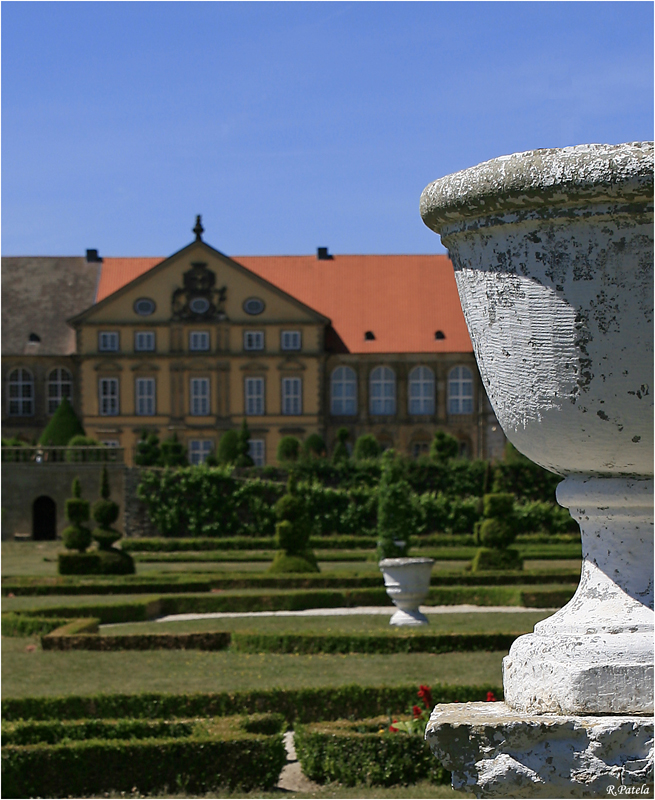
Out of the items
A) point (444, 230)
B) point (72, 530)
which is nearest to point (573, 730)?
point (444, 230)

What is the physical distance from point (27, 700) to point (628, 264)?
8357 millimetres

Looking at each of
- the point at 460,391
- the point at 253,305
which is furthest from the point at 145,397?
the point at 460,391

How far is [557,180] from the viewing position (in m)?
2.26

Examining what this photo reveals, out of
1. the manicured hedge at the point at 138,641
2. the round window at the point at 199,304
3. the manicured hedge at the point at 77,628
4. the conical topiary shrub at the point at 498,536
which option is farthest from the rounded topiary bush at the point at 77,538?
the round window at the point at 199,304

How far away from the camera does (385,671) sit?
480 inches

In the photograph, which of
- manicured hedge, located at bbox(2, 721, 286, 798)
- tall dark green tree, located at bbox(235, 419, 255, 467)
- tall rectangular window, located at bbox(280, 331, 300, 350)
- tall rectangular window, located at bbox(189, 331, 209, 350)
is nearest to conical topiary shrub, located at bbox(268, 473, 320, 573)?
manicured hedge, located at bbox(2, 721, 286, 798)

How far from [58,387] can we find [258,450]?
8.21m

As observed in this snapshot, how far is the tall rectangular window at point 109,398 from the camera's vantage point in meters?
45.5

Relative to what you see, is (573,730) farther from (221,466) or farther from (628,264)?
(221,466)

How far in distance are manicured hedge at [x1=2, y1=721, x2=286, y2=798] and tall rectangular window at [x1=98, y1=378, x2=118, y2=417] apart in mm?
38276

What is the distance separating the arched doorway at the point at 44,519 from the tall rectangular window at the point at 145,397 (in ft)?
27.1

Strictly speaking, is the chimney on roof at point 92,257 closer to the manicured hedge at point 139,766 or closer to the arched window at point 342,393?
the arched window at point 342,393

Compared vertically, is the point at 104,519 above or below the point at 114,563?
above

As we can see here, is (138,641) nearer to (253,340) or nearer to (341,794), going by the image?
(341,794)
